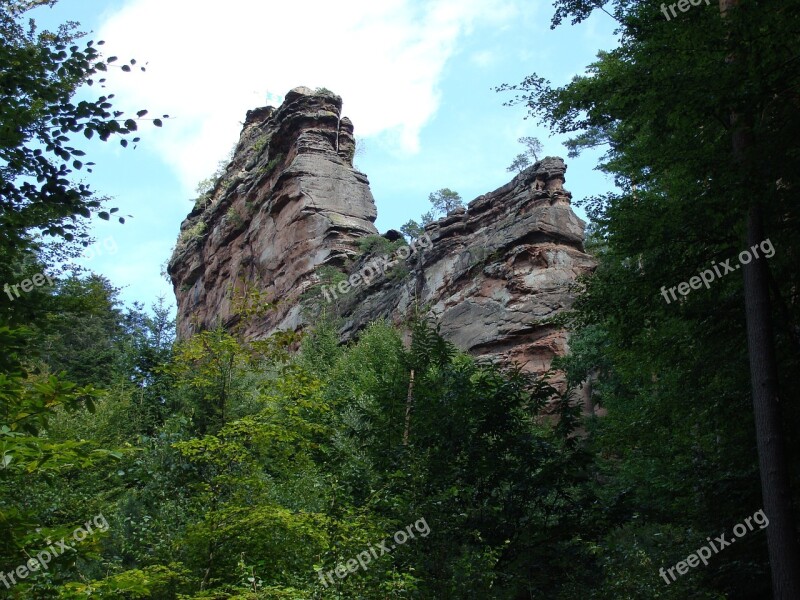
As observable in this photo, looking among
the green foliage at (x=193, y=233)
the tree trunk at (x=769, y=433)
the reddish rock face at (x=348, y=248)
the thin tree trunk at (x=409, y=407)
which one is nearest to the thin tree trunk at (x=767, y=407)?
the tree trunk at (x=769, y=433)

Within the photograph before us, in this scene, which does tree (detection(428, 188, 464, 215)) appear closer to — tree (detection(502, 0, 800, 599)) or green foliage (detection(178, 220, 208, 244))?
green foliage (detection(178, 220, 208, 244))

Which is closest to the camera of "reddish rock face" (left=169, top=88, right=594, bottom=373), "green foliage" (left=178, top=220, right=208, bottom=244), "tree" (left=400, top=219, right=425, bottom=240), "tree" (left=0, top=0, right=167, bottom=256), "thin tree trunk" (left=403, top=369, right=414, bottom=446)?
"tree" (left=0, top=0, right=167, bottom=256)

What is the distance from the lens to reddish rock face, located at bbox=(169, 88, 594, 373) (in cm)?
3278

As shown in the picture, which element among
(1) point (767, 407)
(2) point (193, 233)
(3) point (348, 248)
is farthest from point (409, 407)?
(2) point (193, 233)

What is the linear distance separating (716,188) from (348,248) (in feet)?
129

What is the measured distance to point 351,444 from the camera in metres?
15.5

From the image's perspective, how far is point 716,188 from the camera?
331 inches

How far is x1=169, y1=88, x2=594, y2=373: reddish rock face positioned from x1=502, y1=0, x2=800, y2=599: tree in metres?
11.3

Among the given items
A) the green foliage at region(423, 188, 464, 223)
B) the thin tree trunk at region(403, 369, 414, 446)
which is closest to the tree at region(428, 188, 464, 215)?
the green foliage at region(423, 188, 464, 223)

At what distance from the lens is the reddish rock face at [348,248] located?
1290 inches

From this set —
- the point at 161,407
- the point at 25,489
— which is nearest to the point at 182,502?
the point at 25,489

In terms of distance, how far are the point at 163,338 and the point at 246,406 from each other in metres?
28.9

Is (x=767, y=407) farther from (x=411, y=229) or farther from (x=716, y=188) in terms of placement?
(x=411, y=229)

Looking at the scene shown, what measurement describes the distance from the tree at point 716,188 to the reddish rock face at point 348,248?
1135cm
